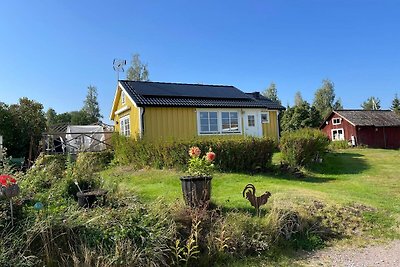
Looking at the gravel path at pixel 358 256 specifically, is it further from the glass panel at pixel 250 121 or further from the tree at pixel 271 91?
the tree at pixel 271 91

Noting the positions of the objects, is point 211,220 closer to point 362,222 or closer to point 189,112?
point 362,222

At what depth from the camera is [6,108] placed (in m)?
29.0

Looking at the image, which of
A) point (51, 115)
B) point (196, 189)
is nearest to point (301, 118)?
point (196, 189)

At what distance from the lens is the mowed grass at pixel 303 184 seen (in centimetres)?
786

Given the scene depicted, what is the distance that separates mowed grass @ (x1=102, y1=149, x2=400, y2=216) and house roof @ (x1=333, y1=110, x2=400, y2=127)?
1735cm

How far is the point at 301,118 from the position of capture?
40.7m

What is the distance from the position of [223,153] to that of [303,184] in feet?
10.1

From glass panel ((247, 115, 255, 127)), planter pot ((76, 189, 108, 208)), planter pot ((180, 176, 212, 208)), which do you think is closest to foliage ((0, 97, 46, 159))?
glass panel ((247, 115, 255, 127))

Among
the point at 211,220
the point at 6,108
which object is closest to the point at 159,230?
the point at 211,220


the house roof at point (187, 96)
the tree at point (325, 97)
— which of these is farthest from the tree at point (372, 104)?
the house roof at point (187, 96)

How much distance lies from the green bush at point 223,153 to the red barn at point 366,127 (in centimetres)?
2194

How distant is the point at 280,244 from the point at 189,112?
1352cm

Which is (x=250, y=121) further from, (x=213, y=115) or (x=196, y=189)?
(x=196, y=189)

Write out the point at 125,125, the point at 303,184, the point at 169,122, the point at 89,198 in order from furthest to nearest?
the point at 125,125 < the point at 169,122 < the point at 303,184 < the point at 89,198
